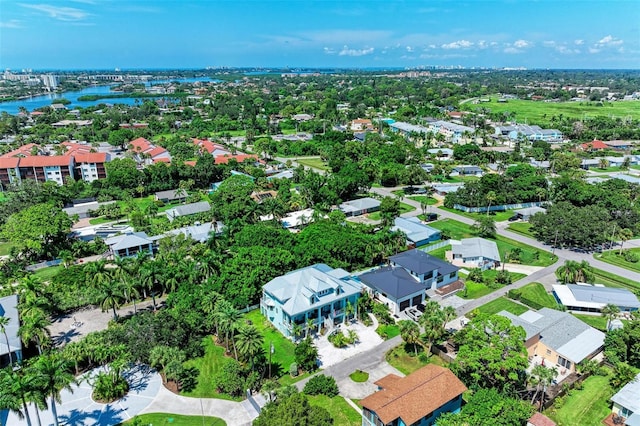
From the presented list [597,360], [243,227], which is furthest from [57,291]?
[597,360]

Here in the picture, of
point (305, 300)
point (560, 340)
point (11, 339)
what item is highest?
point (305, 300)

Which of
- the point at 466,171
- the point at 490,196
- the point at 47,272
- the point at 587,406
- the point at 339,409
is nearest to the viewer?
the point at 339,409

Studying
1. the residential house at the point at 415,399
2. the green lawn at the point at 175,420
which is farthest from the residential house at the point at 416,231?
the green lawn at the point at 175,420

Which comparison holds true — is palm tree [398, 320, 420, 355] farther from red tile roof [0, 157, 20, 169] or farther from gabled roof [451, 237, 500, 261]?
red tile roof [0, 157, 20, 169]

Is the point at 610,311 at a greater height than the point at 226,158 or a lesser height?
lesser

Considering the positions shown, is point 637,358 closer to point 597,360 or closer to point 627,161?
Result: point 597,360

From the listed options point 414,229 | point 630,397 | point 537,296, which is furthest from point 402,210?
point 630,397

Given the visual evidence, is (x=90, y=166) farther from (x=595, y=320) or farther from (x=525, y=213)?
(x=595, y=320)

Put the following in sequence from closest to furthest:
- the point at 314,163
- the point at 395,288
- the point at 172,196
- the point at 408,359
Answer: the point at 408,359 < the point at 395,288 < the point at 172,196 < the point at 314,163
